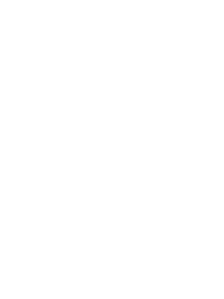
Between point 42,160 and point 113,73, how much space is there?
1.83 metres

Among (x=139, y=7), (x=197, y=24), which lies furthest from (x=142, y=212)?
(x=139, y=7)

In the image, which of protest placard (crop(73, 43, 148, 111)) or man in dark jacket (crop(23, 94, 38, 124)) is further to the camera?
man in dark jacket (crop(23, 94, 38, 124))

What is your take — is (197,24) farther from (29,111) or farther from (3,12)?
(3,12)

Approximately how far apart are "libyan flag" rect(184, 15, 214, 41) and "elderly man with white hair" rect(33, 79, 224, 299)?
1894 centimetres

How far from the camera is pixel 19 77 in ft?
Answer: 13.8

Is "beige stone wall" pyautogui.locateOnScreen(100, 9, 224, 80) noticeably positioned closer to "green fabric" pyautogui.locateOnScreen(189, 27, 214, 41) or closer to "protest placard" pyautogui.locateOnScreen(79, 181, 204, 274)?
"green fabric" pyautogui.locateOnScreen(189, 27, 214, 41)

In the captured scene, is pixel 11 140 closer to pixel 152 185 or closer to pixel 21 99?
pixel 21 99

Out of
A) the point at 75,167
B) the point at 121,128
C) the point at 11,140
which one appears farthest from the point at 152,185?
the point at 11,140

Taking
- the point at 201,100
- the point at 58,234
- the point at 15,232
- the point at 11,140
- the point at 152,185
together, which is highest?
the point at 201,100

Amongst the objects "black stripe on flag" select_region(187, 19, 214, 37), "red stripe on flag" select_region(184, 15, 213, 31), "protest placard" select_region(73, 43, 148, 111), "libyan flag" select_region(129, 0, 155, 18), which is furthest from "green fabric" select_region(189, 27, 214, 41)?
"protest placard" select_region(73, 43, 148, 111)

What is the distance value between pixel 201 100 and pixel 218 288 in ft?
1.80

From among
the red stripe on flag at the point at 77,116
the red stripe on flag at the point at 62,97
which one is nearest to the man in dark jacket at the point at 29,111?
the red stripe on flag at the point at 62,97

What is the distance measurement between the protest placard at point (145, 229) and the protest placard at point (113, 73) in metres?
2.91

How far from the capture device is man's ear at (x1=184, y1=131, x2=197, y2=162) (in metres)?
1.16
